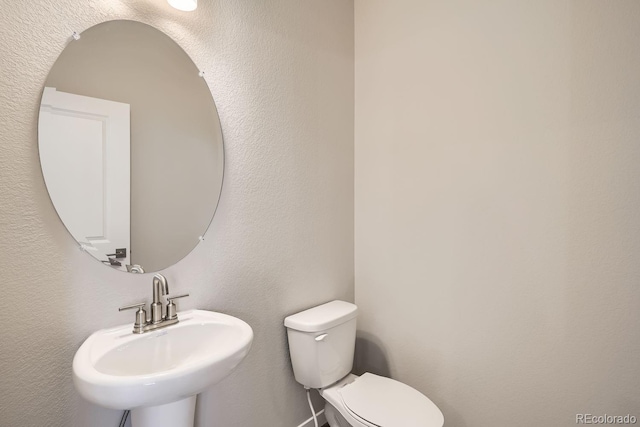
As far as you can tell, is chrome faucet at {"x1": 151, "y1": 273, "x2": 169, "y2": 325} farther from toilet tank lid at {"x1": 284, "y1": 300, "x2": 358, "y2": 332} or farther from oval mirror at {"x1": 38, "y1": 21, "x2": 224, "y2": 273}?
toilet tank lid at {"x1": 284, "y1": 300, "x2": 358, "y2": 332}

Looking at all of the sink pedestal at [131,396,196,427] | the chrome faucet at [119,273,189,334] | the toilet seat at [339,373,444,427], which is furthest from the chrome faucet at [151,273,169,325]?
the toilet seat at [339,373,444,427]

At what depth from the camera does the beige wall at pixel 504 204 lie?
120cm

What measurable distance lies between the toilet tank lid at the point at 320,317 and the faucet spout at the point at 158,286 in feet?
2.08

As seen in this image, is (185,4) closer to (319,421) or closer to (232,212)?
(232,212)

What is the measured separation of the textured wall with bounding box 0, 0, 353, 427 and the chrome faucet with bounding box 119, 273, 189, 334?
0.06 m

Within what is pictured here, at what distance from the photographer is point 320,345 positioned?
1460mm

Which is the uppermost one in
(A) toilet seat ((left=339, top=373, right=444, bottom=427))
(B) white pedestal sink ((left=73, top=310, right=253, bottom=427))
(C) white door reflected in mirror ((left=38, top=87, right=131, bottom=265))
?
(C) white door reflected in mirror ((left=38, top=87, right=131, bottom=265))

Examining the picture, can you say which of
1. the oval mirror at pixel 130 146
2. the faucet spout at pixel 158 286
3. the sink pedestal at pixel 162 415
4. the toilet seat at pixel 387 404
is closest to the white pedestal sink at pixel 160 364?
the sink pedestal at pixel 162 415

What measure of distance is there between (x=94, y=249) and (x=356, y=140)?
149cm

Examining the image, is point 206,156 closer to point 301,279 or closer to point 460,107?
point 301,279

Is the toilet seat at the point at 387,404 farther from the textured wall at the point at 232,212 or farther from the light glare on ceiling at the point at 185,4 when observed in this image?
the light glare on ceiling at the point at 185,4

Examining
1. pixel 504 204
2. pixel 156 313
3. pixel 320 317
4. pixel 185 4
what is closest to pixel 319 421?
pixel 320 317

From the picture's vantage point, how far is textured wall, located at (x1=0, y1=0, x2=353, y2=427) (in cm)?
87

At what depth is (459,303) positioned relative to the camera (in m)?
1.55
